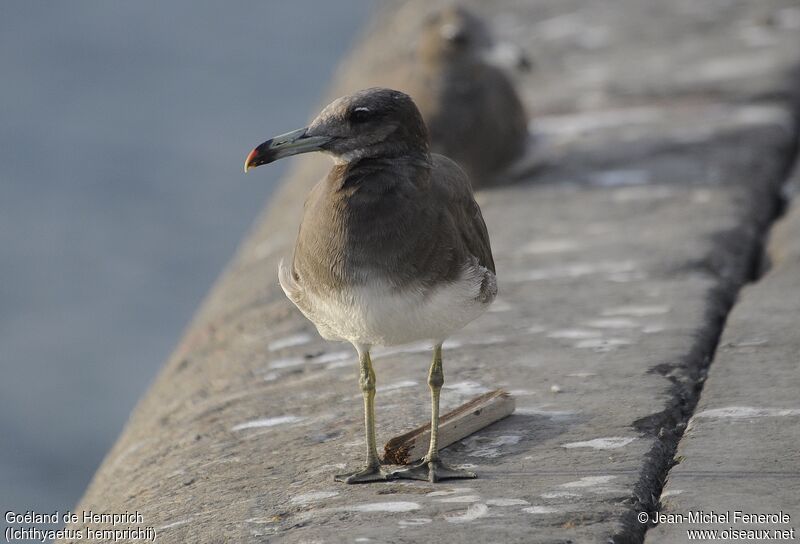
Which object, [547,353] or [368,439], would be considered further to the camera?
[547,353]

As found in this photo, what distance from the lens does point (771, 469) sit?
356 centimetres

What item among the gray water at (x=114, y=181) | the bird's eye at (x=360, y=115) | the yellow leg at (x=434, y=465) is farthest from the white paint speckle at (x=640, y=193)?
the gray water at (x=114, y=181)

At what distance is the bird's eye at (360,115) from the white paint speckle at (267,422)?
114 centimetres

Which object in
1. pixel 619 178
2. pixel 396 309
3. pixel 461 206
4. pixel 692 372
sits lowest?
pixel 692 372

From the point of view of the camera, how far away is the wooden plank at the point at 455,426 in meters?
3.89

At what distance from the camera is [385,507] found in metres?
3.51

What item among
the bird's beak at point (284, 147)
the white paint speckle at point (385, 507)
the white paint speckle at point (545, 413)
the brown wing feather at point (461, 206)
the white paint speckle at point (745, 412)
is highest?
the bird's beak at point (284, 147)

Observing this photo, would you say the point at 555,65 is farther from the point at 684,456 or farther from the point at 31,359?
the point at 684,456

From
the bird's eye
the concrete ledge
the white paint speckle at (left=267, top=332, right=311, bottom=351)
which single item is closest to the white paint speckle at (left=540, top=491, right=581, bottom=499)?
the concrete ledge

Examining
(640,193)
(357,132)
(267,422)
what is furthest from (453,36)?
(357,132)

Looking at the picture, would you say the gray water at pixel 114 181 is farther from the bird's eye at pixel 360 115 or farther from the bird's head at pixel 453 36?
the bird's eye at pixel 360 115

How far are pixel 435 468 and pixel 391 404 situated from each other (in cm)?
66

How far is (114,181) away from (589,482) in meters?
10.4

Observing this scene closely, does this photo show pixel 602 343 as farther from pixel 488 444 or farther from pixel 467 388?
pixel 488 444
